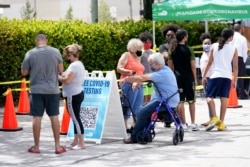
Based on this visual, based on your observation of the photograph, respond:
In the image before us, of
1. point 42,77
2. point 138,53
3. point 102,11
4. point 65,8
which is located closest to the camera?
point 42,77

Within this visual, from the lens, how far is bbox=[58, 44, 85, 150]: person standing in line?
420 inches

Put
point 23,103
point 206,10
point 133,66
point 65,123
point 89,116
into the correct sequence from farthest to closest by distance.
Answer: point 206,10, point 23,103, point 65,123, point 133,66, point 89,116

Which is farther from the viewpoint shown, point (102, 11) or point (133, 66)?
point (102, 11)

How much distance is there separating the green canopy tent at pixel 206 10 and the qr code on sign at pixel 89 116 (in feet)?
28.4

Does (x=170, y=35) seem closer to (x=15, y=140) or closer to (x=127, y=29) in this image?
(x=15, y=140)

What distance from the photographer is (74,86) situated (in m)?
10.7

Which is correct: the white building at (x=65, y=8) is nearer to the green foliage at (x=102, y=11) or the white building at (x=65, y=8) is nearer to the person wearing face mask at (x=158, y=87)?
the green foliage at (x=102, y=11)

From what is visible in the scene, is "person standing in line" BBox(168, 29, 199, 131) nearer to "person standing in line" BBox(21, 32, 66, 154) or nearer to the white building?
"person standing in line" BBox(21, 32, 66, 154)

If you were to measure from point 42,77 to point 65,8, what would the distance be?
53400 millimetres

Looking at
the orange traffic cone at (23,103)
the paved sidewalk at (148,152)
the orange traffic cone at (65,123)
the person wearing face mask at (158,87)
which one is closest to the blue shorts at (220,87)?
the paved sidewalk at (148,152)

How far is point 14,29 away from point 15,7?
4867 cm

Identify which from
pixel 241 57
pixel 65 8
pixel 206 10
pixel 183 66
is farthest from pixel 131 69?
pixel 65 8

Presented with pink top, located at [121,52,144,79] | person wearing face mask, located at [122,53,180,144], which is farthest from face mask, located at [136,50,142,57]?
person wearing face mask, located at [122,53,180,144]

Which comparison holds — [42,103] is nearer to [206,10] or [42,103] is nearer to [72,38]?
[72,38]
